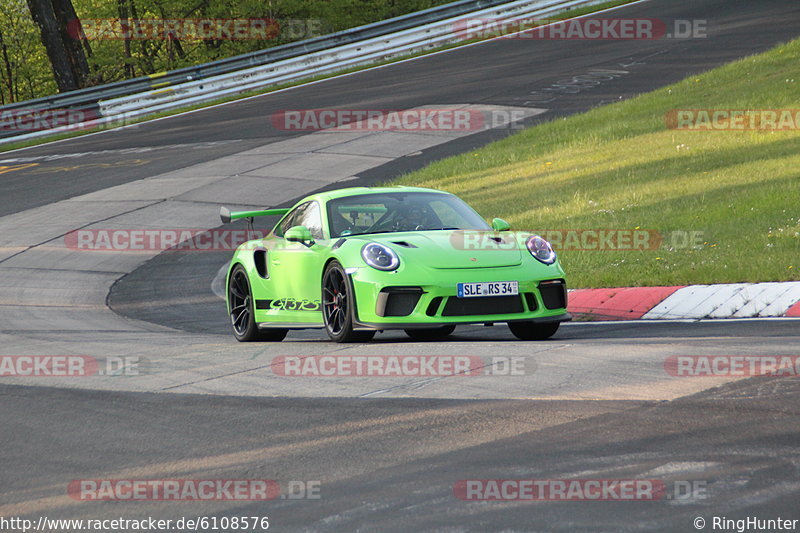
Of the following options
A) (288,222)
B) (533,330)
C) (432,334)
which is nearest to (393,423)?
(533,330)

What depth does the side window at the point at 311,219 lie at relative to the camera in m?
9.88

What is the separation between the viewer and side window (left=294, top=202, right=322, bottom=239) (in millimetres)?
9883

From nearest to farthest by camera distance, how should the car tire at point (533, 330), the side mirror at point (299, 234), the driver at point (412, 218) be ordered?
1. the car tire at point (533, 330)
2. the side mirror at point (299, 234)
3. the driver at point (412, 218)

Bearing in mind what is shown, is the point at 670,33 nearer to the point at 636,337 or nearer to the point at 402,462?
the point at 636,337

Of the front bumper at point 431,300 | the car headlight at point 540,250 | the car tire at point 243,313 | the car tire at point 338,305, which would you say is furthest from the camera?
the car tire at point 243,313

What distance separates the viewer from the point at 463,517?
14.1 ft

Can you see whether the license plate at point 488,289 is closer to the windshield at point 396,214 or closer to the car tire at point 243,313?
the windshield at point 396,214

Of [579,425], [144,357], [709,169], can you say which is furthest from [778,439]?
[709,169]

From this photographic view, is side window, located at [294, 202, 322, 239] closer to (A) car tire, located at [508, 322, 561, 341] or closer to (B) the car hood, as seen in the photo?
(B) the car hood

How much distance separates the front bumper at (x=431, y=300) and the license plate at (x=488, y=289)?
0.03 m

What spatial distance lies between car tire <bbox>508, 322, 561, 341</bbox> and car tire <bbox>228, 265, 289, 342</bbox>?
242 centimetres

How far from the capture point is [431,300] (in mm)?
8477

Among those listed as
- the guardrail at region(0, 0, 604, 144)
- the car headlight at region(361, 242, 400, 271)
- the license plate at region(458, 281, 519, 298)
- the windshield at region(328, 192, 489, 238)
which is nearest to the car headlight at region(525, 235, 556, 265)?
the license plate at region(458, 281, 519, 298)

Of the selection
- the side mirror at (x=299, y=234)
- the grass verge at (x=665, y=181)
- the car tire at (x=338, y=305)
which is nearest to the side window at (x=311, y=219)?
the side mirror at (x=299, y=234)
